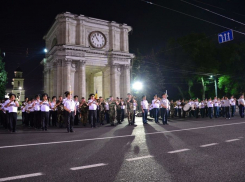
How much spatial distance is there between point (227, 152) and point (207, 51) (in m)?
48.9

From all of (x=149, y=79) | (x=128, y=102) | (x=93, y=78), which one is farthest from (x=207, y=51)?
(x=128, y=102)

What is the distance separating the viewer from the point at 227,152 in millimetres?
6277

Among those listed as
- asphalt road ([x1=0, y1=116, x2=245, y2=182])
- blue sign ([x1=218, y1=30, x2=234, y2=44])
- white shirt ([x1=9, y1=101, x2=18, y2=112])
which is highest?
blue sign ([x1=218, y1=30, x2=234, y2=44])

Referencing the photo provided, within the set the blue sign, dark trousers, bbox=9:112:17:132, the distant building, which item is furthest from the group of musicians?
the distant building

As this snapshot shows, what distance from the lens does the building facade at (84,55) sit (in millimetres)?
31016

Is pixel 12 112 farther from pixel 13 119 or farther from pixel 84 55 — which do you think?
pixel 84 55

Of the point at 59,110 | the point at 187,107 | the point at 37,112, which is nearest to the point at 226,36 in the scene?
the point at 187,107

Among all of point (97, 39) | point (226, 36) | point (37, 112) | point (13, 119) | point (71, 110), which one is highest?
point (97, 39)

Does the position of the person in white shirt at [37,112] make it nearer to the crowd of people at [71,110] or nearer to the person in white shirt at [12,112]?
the crowd of people at [71,110]

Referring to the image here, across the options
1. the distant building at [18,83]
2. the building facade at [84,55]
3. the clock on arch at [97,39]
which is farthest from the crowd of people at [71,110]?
the distant building at [18,83]

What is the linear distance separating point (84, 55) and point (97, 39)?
4.04 metres

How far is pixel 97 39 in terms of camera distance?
34062 mm

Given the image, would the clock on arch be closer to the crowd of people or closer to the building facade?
the building facade

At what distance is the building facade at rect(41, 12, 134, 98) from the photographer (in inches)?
1221
